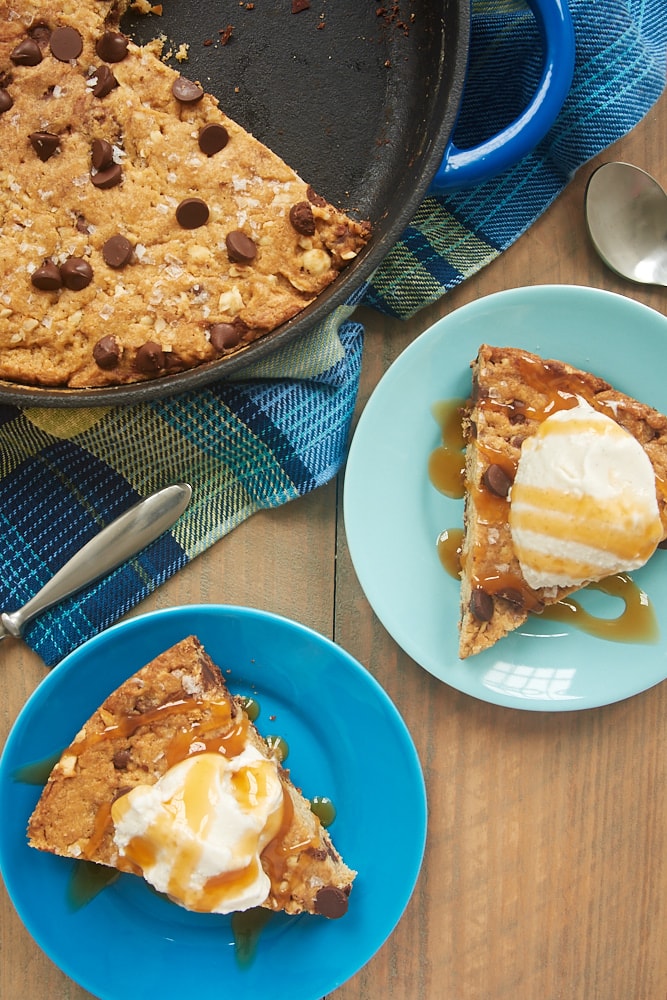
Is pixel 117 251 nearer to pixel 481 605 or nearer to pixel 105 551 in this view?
pixel 105 551

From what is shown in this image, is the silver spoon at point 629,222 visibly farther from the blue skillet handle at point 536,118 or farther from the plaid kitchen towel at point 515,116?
A: the blue skillet handle at point 536,118

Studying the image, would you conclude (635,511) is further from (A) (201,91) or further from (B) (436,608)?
(A) (201,91)

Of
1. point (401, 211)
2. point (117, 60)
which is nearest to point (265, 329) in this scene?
point (401, 211)

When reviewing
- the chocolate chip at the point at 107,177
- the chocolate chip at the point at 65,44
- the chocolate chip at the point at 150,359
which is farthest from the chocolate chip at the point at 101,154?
the chocolate chip at the point at 150,359

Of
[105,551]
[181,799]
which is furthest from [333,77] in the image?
[181,799]

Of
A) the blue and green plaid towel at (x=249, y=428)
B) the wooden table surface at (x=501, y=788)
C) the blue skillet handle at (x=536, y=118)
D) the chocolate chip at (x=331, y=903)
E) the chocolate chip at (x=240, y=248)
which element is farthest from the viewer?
the wooden table surface at (x=501, y=788)
